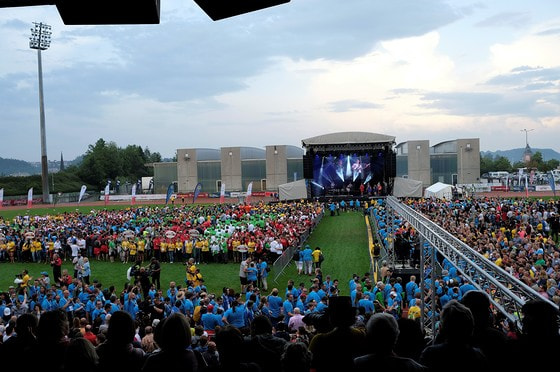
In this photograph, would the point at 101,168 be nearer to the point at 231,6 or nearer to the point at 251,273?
the point at 251,273

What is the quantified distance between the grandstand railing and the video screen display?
29.5 m

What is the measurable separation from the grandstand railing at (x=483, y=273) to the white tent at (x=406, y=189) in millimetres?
32915

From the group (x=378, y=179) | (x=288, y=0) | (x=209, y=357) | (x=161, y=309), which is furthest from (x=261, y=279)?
(x=378, y=179)

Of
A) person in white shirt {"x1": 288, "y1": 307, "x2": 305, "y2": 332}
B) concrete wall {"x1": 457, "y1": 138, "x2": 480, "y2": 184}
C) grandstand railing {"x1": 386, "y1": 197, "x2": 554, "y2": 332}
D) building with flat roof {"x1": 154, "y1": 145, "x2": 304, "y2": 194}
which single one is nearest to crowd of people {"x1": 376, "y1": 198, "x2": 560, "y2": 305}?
grandstand railing {"x1": 386, "y1": 197, "x2": 554, "y2": 332}

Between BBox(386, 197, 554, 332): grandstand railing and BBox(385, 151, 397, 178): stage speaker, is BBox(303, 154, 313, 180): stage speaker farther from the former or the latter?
BBox(386, 197, 554, 332): grandstand railing

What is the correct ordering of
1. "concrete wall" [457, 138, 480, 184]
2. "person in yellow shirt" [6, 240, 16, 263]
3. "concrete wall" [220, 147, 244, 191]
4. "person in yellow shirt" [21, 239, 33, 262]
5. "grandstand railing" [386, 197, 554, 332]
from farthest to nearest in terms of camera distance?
1. "concrete wall" [220, 147, 244, 191]
2. "concrete wall" [457, 138, 480, 184]
3. "person in yellow shirt" [6, 240, 16, 263]
4. "person in yellow shirt" [21, 239, 33, 262]
5. "grandstand railing" [386, 197, 554, 332]

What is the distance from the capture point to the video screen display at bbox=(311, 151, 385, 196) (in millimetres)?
45969

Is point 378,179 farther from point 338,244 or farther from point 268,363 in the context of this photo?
point 268,363

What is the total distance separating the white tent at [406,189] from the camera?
161 ft

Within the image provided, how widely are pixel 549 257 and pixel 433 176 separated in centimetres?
5800

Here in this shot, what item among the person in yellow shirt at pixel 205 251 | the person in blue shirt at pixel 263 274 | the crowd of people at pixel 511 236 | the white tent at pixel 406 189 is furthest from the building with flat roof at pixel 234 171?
the person in blue shirt at pixel 263 274

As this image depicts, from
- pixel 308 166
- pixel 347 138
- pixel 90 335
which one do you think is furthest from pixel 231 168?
pixel 90 335

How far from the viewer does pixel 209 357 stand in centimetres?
695

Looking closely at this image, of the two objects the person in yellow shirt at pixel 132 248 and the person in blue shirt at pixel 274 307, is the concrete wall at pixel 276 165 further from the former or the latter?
the person in blue shirt at pixel 274 307
